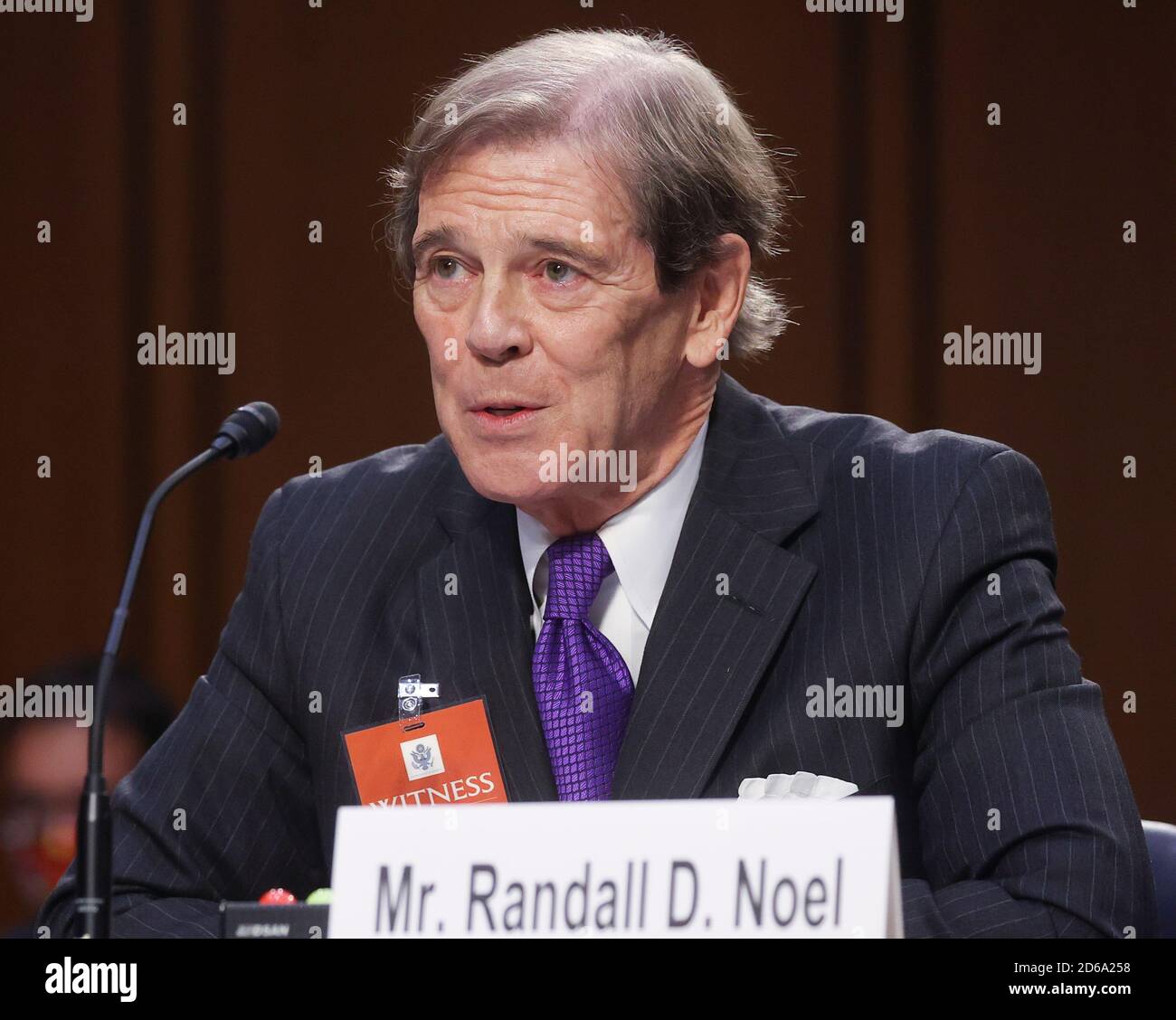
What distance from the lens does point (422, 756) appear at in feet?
5.66

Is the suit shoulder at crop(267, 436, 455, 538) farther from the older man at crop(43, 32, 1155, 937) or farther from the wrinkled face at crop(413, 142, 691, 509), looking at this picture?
the wrinkled face at crop(413, 142, 691, 509)

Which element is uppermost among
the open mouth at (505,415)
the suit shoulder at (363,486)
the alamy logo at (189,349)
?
the alamy logo at (189,349)

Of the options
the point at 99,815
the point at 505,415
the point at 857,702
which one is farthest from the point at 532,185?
the point at 99,815

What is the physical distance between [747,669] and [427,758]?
A: 0.36m

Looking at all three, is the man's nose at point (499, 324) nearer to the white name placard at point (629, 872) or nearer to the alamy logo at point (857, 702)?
the alamy logo at point (857, 702)

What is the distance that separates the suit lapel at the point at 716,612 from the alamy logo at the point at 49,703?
1.59 metres

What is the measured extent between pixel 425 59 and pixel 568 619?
1.91m

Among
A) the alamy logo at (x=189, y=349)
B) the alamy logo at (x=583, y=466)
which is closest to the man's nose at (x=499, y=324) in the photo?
the alamy logo at (x=583, y=466)

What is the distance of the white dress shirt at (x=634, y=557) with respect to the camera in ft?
5.91

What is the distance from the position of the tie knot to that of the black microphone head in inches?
16.8

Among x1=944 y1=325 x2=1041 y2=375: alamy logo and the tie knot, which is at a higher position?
x1=944 y1=325 x2=1041 y2=375: alamy logo

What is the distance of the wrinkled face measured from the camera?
1.70m
